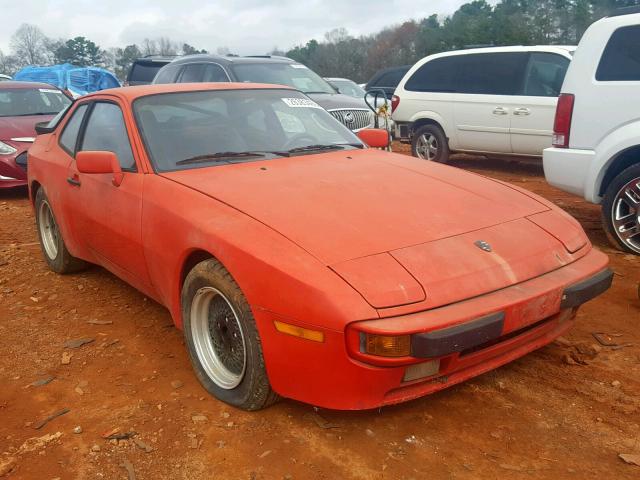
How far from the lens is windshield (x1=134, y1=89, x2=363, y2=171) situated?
339 centimetres

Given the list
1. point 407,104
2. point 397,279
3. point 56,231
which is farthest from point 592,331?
point 407,104

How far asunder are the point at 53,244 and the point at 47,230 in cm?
14

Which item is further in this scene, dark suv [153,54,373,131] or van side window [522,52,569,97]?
dark suv [153,54,373,131]

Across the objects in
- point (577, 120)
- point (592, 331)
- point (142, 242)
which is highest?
point (577, 120)

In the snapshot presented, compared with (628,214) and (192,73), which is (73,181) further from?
(192,73)

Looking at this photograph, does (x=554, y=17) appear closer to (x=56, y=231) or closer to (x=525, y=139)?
(x=525, y=139)

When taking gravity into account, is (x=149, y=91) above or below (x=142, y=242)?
above

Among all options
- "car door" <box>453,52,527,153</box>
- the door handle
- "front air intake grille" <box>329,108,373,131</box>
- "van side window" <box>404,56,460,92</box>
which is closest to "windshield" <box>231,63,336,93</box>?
"front air intake grille" <box>329,108,373,131</box>

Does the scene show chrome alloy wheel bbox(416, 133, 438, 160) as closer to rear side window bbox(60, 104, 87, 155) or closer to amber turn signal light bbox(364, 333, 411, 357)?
rear side window bbox(60, 104, 87, 155)

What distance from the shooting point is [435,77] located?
31.0 feet

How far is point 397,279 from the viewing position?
2.26 m

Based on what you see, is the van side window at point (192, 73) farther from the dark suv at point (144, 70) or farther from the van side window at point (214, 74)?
the dark suv at point (144, 70)

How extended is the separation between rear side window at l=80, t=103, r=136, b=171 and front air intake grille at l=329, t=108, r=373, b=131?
4749 mm

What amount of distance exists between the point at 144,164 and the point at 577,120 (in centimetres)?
362
